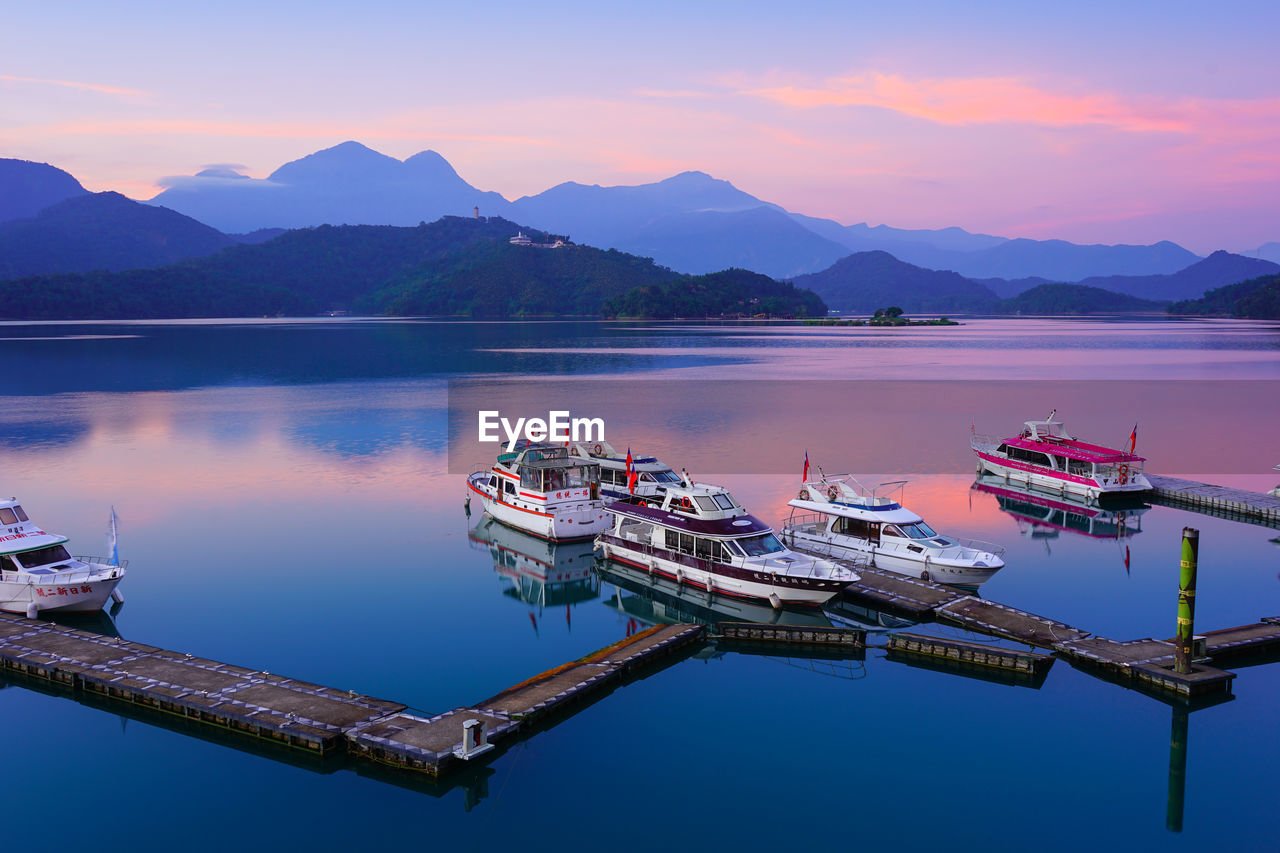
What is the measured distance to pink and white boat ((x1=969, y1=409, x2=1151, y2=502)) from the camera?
50062 mm

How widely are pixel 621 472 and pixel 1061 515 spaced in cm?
2396

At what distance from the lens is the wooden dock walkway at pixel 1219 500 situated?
45.4 m

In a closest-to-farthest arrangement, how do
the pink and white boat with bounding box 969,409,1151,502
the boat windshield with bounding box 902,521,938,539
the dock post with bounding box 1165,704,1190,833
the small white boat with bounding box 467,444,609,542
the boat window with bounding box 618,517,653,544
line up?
the dock post with bounding box 1165,704,1190,833, the boat windshield with bounding box 902,521,938,539, the boat window with bounding box 618,517,653,544, the small white boat with bounding box 467,444,609,542, the pink and white boat with bounding box 969,409,1151,502

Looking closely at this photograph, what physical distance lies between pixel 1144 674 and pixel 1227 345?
621 feet

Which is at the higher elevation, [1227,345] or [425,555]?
[1227,345]

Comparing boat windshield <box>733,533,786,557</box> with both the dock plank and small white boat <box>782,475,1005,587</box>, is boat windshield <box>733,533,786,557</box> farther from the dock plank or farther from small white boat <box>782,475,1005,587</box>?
the dock plank

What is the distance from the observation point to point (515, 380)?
11294 cm

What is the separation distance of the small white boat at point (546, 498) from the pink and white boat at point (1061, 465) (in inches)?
1090

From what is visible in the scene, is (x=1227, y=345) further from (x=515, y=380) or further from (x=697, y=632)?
(x=697, y=632)

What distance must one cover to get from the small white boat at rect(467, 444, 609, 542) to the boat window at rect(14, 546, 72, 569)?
1810 cm

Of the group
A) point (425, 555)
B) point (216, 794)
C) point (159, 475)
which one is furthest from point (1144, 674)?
point (159, 475)

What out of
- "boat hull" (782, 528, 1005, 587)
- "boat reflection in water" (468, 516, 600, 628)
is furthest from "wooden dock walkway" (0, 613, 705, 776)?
"boat hull" (782, 528, 1005, 587)

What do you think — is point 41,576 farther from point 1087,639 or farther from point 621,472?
point 1087,639

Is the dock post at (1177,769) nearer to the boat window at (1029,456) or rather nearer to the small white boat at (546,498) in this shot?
the small white boat at (546,498)
